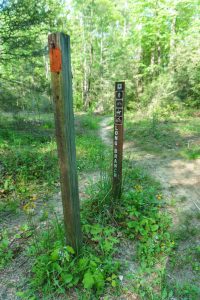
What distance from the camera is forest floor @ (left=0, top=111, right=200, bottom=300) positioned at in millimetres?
2150

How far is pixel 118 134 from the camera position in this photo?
2.95 m

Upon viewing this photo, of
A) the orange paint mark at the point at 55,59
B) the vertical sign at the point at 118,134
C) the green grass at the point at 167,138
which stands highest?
the orange paint mark at the point at 55,59

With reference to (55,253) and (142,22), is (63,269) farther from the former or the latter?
(142,22)

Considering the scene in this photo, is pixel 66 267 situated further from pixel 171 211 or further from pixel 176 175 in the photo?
pixel 176 175

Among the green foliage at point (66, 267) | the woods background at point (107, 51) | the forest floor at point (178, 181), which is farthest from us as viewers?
the woods background at point (107, 51)

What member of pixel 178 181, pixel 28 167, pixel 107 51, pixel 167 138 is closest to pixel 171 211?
pixel 178 181

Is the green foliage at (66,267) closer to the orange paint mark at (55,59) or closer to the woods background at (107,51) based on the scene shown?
the orange paint mark at (55,59)

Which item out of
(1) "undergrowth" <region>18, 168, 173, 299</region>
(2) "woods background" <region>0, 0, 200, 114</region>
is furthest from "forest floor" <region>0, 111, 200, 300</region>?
(2) "woods background" <region>0, 0, 200, 114</region>

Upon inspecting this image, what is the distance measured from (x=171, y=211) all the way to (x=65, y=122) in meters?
2.46

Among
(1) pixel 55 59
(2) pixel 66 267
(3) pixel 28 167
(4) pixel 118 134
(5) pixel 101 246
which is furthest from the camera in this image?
(3) pixel 28 167

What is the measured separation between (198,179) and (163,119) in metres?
6.50

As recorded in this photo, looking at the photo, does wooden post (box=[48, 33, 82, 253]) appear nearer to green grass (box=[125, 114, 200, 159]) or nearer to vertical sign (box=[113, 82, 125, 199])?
vertical sign (box=[113, 82, 125, 199])

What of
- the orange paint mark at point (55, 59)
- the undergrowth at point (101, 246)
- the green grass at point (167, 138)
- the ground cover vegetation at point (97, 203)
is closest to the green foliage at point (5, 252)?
the ground cover vegetation at point (97, 203)

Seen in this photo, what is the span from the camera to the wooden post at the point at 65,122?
151 centimetres
